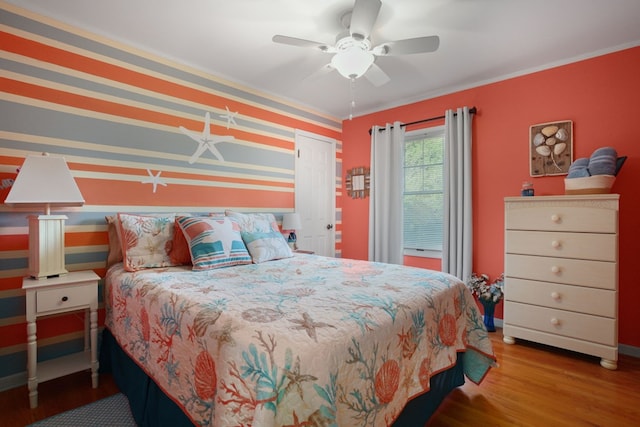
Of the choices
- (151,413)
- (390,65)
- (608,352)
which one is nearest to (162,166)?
(151,413)

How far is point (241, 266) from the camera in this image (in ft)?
7.25

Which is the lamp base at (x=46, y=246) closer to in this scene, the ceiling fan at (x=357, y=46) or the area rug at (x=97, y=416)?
the area rug at (x=97, y=416)

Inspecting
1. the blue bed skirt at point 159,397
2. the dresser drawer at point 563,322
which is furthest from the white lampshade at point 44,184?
the dresser drawer at point 563,322

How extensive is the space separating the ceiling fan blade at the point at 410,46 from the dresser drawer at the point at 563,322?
221cm

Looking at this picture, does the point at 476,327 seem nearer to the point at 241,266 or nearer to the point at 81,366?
the point at 241,266

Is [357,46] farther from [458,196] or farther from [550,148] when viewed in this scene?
[550,148]

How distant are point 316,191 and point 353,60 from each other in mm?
2151

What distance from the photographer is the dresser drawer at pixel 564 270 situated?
2270 millimetres

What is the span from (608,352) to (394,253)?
2.00 m

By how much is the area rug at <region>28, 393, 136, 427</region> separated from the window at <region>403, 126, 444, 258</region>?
3.05m

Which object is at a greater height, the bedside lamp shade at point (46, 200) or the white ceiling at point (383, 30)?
the white ceiling at point (383, 30)

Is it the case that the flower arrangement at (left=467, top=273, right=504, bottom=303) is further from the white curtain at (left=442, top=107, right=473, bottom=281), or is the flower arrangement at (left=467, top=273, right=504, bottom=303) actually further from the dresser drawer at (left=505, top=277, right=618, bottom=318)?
the dresser drawer at (left=505, top=277, right=618, bottom=318)

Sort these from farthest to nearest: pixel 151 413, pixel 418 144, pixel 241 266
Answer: pixel 418 144
pixel 241 266
pixel 151 413

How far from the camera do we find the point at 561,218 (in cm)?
246
